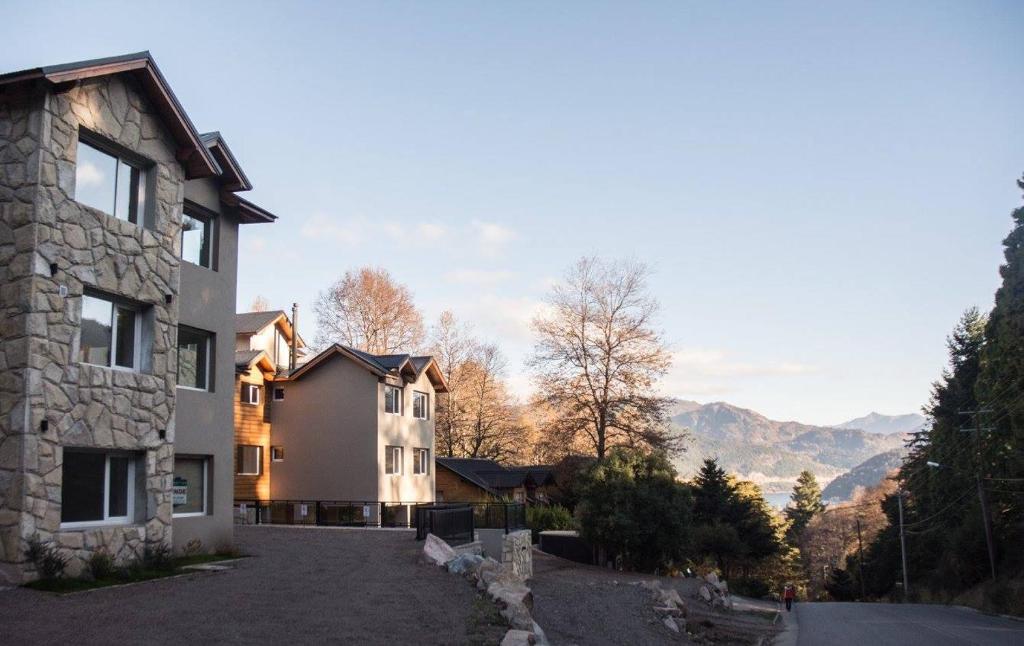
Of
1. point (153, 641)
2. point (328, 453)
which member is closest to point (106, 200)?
point (153, 641)

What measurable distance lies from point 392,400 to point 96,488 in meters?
24.8

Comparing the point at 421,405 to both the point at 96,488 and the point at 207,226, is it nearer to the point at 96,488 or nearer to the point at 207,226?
the point at 207,226

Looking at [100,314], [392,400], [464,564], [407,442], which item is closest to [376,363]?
[392,400]

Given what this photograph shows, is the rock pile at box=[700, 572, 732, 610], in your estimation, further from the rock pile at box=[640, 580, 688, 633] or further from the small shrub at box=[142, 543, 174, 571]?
the small shrub at box=[142, 543, 174, 571]

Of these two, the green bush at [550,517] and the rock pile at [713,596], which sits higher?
the green bush at [550,517]

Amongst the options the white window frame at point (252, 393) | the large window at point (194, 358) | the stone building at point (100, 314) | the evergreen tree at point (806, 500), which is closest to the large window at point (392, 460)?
the white window frame at point (252, 393)

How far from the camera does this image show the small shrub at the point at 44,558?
1524 centimetres

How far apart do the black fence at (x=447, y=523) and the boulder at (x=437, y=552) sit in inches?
94.6

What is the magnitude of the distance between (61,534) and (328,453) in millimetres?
24715

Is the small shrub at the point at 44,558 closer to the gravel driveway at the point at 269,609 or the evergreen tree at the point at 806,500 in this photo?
the gravel driveway at the point at 269,609

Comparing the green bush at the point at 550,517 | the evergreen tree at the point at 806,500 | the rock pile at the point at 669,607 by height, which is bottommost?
the evergreen tree at the point at 806,500

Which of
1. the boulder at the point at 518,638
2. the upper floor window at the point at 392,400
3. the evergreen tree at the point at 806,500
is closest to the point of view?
the boulder at the point at 518,638

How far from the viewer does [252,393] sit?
4012 cm

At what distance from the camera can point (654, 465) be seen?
36.1 meters
